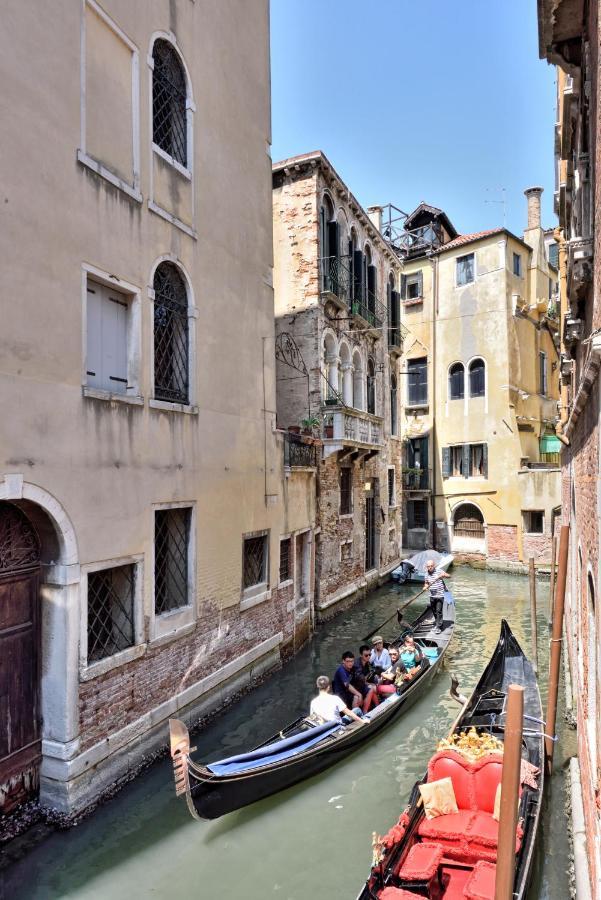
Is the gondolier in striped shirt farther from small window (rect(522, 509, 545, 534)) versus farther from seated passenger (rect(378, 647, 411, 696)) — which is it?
small window (rect(522, 509, 545, 534))

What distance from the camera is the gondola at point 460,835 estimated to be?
150 inches

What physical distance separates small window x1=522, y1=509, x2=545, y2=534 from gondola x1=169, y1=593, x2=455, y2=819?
11086 mm

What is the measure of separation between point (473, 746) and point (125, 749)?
3117 millimetres

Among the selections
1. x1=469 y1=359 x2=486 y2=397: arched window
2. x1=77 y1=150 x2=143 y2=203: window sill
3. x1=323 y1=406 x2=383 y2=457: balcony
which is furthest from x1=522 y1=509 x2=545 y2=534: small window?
x1=77 y1=150 x2=143 y2=203: window sill

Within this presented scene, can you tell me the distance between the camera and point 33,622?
4.97m

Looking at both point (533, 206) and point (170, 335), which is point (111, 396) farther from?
point (533, 206)

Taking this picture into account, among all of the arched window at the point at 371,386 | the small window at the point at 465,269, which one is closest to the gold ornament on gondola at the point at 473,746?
the arched window at the point at 371,386

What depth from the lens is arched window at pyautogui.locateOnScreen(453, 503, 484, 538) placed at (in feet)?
61.4

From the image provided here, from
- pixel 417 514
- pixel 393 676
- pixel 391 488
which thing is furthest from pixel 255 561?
pixel 417 514

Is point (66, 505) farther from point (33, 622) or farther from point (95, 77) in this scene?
point (95, 77)

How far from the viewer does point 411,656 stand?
8328mm

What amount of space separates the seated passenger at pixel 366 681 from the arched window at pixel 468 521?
463 inches

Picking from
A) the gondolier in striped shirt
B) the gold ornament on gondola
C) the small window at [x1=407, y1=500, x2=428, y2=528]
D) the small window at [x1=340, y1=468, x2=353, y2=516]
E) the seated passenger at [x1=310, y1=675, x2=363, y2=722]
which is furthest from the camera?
the small window at [x1=407, y1=500, x2=428, y2=528]

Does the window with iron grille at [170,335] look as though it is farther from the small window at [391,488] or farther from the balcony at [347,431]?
the small window at [391,488]
